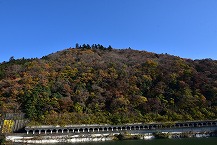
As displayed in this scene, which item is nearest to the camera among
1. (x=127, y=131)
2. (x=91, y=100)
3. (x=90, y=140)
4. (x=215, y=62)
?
(x=90, y=140)

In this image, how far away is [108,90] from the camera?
233 ft

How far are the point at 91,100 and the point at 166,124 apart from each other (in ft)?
67.2

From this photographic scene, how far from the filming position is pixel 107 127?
182ft

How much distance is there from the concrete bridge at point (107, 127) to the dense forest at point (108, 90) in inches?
86.5

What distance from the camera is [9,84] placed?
225 feet

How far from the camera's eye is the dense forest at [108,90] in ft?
199

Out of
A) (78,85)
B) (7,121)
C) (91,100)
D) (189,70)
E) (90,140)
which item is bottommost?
(90,140)

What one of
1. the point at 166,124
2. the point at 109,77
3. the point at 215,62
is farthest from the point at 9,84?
the point at 215,62

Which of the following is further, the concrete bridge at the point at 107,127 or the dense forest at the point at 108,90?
the dense forest at the point at 108,90

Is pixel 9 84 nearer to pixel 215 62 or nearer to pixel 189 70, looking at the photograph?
pixel 189 70

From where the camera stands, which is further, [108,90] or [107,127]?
[108,90]

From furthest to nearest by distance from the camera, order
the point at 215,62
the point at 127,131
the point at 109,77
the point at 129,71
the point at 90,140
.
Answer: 1. the point at 215,62
2. the point at 129,71
3. the point at 109,77
4. the point at 127,131
5. the point at 90,140

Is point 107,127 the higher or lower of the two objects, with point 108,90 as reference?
lower

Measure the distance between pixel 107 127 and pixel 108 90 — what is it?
16996mm
